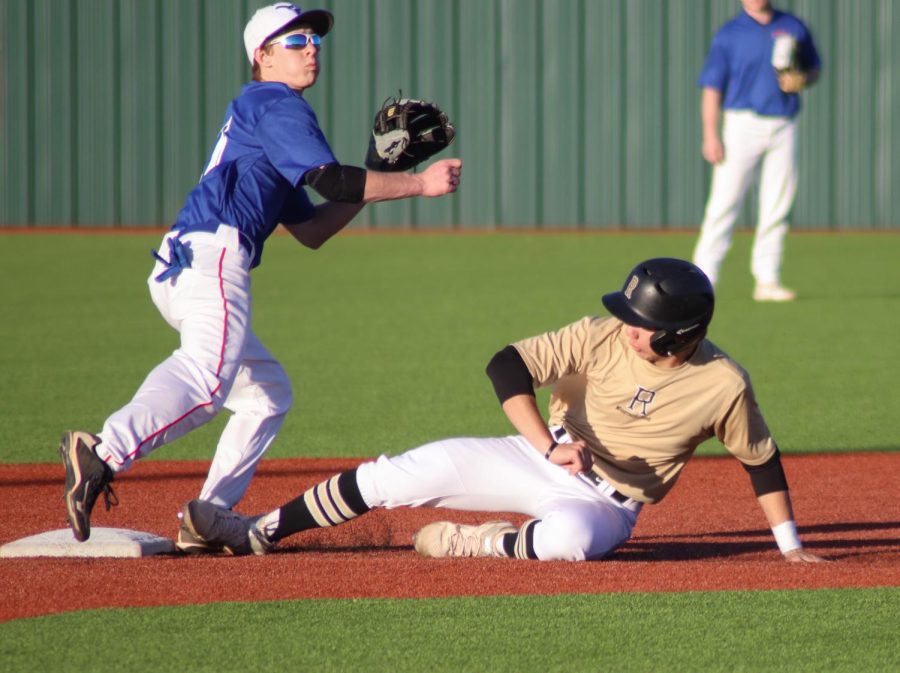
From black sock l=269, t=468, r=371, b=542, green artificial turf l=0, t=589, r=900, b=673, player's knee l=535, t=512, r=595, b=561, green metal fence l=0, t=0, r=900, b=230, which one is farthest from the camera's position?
green metal fence l=0, t=0, r=900, b=230

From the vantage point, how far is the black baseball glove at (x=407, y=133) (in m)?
5.34

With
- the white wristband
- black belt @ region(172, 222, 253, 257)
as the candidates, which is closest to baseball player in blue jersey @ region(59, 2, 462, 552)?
black belt @ region(172, 222, 253, 257)

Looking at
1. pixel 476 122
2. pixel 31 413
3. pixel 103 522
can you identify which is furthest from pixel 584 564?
pixel 476 122

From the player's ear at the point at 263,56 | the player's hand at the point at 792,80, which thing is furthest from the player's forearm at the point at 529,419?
the player's hand at the point at 792,80

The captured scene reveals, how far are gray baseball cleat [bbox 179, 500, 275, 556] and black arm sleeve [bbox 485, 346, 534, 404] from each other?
3.36 ft

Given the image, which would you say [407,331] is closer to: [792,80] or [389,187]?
[792,80]

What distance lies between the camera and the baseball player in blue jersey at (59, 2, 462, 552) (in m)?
4.55

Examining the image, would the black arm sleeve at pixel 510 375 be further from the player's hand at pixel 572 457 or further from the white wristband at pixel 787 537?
the white wristband at pixel 787 537

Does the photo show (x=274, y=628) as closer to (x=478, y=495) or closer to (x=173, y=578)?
(x=173, y=578)

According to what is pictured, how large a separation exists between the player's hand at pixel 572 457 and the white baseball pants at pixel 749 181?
7426 mm

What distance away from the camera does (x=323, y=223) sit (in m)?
5.46

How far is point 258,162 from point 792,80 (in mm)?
7720

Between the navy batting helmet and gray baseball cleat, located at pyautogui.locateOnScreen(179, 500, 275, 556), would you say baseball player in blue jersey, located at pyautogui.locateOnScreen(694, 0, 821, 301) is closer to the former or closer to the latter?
the navy batting helmet

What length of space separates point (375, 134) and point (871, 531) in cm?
243
